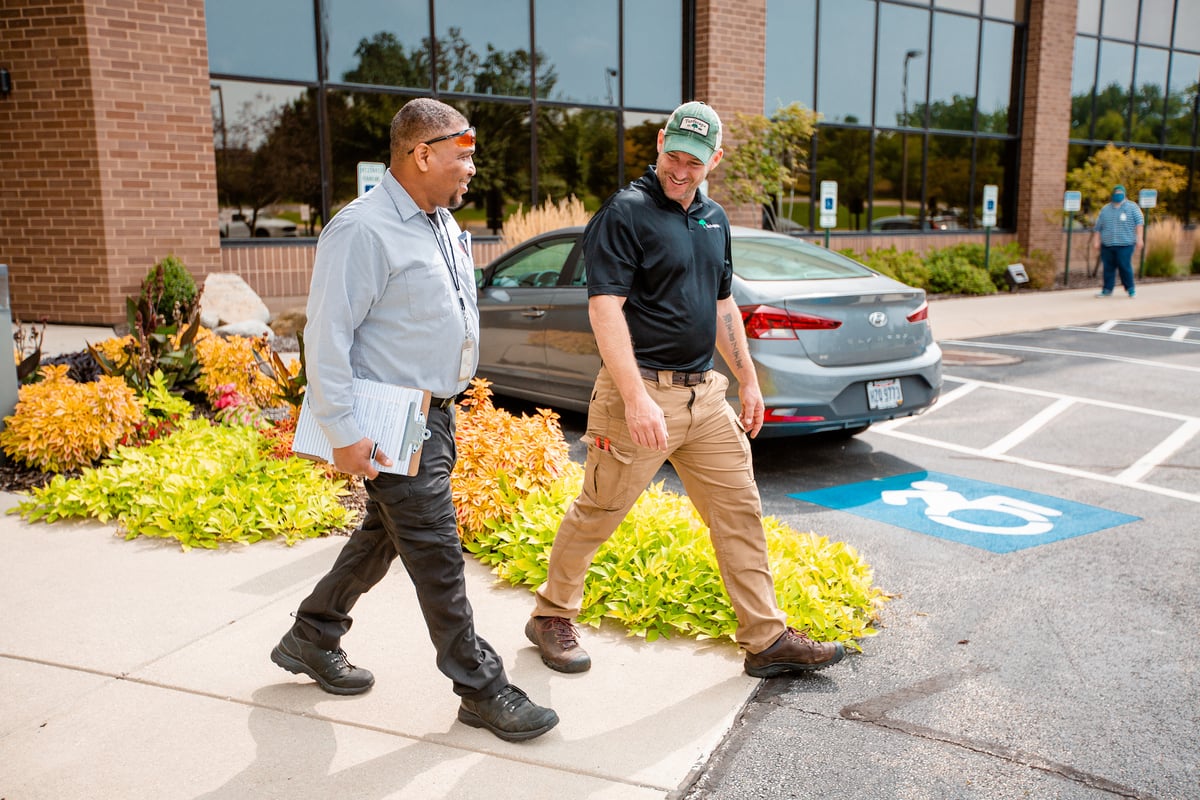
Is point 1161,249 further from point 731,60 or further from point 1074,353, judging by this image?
point 1074,353

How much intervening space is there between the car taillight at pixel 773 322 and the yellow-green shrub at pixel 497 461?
4.43 ft

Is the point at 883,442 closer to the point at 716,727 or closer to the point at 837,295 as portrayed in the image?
the point at 837,295

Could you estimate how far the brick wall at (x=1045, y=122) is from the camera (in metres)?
21.1

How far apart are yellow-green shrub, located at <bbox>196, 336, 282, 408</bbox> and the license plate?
12.4 ft

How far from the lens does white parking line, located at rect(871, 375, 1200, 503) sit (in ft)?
21.3

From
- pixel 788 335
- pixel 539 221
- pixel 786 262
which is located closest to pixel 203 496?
pixel 788 335

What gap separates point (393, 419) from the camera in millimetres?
2896

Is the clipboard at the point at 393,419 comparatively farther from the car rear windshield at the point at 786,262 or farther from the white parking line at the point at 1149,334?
the white parking line at the point at 1149,334

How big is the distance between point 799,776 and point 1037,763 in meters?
0.73

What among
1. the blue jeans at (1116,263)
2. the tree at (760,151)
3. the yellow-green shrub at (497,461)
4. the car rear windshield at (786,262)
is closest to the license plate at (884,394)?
the car rear windshield at (786,262)

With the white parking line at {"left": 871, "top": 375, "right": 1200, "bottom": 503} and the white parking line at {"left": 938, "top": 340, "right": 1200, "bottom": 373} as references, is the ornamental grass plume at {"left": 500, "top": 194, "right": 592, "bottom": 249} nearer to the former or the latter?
the white parking line at {"left": 938, "top": 340, "right": 1200, "bottom": 373}

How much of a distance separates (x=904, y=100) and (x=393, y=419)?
1881cm

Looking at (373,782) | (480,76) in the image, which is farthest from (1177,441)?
(480,76)

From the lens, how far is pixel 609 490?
359 centimetres
